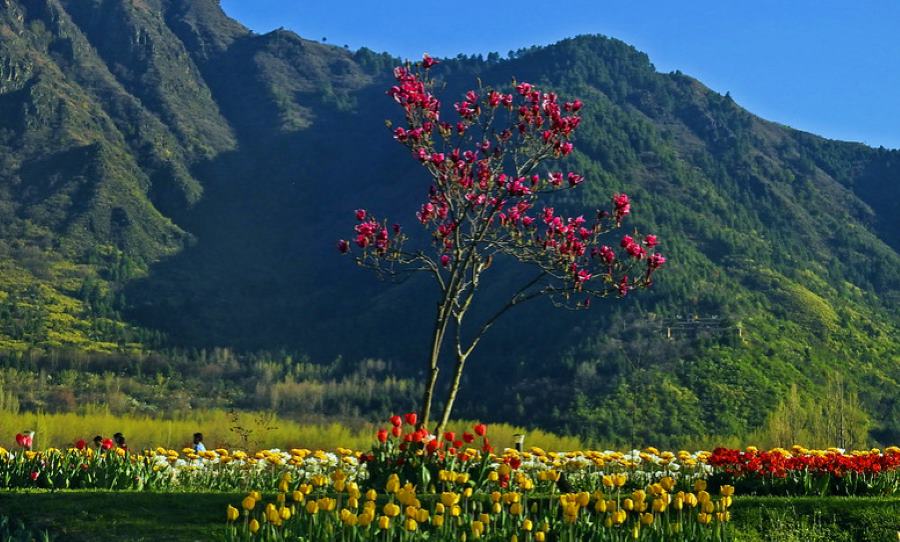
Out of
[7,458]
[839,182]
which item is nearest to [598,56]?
[839,182]

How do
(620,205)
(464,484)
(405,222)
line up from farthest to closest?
(405,222) < (620,205) < (464,484)

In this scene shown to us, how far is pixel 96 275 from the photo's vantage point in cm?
11450

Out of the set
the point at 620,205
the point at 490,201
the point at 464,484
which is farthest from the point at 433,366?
the point at 620,205

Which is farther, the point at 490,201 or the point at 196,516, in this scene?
the point at 490,201

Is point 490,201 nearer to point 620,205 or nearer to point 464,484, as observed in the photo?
point 620,205

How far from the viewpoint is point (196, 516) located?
41.8 feet

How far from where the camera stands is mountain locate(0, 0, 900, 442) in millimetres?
73250

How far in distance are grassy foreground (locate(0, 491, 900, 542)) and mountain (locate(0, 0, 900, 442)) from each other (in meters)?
31.9

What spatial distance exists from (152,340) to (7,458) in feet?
296

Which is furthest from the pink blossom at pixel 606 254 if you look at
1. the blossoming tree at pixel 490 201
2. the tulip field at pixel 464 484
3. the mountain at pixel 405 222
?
the mountain at pixel 405 222

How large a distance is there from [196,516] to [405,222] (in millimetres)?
117327

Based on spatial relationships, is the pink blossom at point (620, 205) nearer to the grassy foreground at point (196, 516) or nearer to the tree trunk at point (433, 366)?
the tree trunk at point (433, 366)

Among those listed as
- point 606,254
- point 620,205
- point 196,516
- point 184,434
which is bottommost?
point 184,434

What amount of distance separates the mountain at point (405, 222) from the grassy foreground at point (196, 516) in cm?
3190
